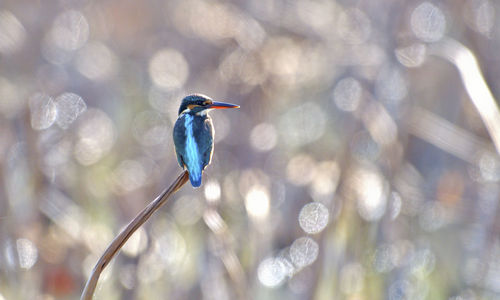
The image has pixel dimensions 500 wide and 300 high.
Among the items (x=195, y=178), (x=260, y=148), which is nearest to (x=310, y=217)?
(x=260, y=148)

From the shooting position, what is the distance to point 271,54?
3.95 meters

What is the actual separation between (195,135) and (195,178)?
28 centimetres

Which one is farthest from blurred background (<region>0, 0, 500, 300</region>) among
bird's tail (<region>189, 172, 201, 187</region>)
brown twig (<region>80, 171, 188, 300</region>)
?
brown twig (<region>80, 171, 188, 300</region>)

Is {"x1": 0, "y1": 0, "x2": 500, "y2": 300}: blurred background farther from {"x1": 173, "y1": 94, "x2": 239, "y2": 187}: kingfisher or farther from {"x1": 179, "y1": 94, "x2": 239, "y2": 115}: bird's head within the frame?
{"x1": 179, "y1": 94, "x2": 239, "y2": 115}: bird's head

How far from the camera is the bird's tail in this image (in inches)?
72.4

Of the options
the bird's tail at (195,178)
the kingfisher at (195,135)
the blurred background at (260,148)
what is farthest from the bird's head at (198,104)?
the bird's tail at (195,178)

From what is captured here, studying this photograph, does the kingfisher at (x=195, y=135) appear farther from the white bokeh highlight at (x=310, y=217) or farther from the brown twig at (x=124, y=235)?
the white bokeh highlight at (x=310, y=217)

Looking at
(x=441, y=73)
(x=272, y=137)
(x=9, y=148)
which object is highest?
(x=9, y=148)

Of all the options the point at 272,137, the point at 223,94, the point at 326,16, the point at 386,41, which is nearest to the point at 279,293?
the point at 272,137

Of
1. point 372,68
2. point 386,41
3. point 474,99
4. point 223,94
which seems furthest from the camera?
point 223,94

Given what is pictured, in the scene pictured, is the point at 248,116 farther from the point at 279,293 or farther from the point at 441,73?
the point at 441,73

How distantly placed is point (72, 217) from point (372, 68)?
1.53m

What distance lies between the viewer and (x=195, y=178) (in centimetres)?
188

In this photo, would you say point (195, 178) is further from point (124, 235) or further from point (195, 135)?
point (124, 235)
